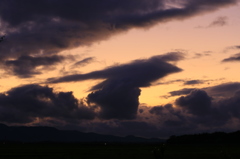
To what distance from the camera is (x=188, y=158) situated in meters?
97.2

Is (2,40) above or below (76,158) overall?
above

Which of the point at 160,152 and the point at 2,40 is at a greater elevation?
the point at 2,40

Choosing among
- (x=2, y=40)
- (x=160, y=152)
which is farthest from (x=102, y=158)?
(x=160, y=152)

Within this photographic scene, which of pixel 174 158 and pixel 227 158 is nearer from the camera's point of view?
pixel 227 158

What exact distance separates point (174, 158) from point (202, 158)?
742 centimetres

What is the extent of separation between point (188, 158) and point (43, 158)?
38.6 metres

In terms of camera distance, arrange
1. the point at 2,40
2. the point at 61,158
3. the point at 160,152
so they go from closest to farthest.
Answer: the point at 160,152 < the point at 2,40 < the point at 61,158

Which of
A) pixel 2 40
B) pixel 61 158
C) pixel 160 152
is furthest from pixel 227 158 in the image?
pixel 61 158

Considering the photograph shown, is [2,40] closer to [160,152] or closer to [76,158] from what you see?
[160,152]

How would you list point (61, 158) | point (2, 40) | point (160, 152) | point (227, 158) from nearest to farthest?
point (227, 158) < point (160, 152) < point (2, 40) < point (61, 158)

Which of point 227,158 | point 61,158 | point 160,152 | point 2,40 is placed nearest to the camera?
point 227,158

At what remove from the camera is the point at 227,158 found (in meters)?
19.5

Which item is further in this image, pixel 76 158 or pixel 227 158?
pixel 76 158

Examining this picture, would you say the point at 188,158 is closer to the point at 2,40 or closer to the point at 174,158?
the point at 174,158
